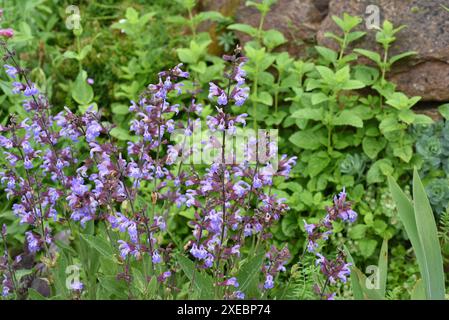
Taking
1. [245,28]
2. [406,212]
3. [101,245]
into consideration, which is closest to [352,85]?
[245,28]

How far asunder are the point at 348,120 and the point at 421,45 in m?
0.65

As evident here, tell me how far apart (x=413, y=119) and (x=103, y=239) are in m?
1.81

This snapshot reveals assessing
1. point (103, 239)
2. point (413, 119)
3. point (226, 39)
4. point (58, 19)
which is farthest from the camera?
point (58, 19)

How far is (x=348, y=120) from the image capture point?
12.6 feet

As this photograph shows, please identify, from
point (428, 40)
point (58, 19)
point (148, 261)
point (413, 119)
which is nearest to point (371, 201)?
point (413, 119)

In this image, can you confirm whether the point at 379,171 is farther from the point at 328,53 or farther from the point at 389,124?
the point at 328,53

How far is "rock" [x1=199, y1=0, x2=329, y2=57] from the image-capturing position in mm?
4457

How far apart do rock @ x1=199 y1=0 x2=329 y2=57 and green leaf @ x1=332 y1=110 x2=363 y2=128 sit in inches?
29.1

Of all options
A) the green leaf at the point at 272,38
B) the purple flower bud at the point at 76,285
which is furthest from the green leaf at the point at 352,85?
the purple flower bud at the point at 76,285

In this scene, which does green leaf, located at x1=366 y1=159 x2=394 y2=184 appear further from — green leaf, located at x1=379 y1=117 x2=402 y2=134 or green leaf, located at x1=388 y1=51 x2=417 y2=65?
green leaf, located at x1=388 y1=51 x2=417 y2=65

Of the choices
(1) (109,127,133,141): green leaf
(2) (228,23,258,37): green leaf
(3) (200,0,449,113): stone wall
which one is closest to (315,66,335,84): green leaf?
(3) (200,0,449,113): stone wall

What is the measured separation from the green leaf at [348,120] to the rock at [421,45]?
0.43 metres

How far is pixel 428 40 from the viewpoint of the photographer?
398cm
